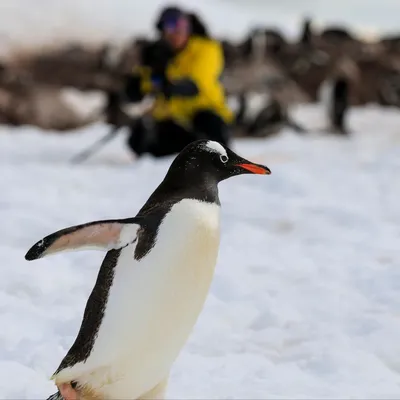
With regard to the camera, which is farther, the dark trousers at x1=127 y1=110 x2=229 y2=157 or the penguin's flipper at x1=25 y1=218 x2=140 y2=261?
the dark trousers at x1=127 y1=110 x2=229 y2=157

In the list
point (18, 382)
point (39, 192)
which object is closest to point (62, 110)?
point (39, 192)

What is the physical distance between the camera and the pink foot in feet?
2.91

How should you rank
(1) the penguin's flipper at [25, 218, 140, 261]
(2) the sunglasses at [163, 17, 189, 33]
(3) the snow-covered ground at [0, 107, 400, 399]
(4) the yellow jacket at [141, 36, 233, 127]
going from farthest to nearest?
(4) the yellow jacket at [141, 36, 233, 127] → (2) the sunglasses at [163, 17, 189, 33] → (3) the snow-covered ground at [0, 107, 400, 399] → (1) the penguin's flipper at [25, 218, 140, 261]

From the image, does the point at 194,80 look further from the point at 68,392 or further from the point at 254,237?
the point at 68,392

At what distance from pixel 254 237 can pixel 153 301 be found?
4.49ft

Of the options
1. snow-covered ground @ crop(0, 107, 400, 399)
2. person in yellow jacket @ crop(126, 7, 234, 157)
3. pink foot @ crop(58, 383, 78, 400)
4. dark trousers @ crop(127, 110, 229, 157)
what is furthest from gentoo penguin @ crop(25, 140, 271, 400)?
dark trousers @ crop(127, 110, 229, 157)

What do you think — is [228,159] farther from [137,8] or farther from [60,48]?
[137,8]

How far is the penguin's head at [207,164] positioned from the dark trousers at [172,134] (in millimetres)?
2347

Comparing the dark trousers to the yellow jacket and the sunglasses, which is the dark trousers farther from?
the sunglasses

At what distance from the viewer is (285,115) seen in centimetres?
541

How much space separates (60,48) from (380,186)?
7183 mm

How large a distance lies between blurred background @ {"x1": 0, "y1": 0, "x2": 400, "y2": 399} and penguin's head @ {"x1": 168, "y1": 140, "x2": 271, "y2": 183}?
0.40 m

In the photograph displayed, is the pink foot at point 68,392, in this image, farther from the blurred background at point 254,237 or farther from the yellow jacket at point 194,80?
the yellow jacket at point 194,80

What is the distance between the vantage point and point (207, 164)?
3.06ft
